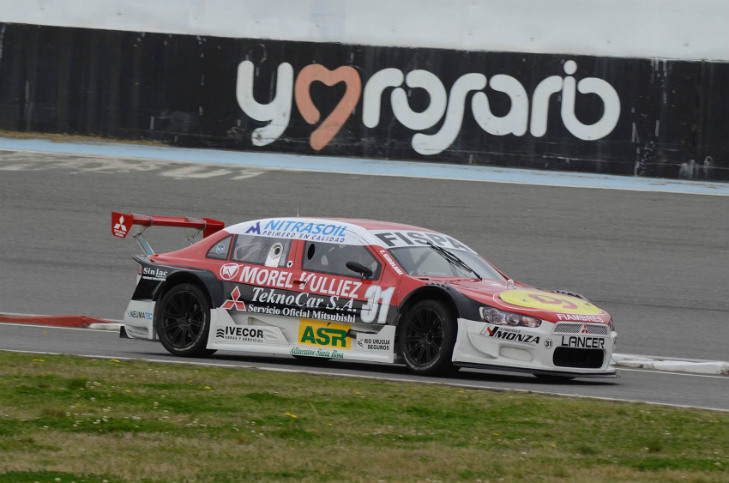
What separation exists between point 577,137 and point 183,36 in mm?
7212

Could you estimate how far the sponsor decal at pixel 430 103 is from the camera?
21.1 meters

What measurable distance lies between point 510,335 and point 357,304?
54.7 inches

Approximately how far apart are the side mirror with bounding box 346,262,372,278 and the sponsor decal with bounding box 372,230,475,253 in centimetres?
37

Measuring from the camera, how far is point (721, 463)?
6.66 m

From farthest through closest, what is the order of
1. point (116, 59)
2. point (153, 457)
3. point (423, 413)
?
point (116, 59) < point (423, 413) < point (153, 457)

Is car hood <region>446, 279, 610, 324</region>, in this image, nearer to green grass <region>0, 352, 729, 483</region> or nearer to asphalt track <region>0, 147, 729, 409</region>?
green grass <region>0, 352, 729, 483</region>

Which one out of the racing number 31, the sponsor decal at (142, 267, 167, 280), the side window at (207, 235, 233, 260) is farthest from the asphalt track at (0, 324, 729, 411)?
the side window at (207, 235, 233, 260)

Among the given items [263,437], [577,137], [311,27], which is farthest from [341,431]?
[311,27]

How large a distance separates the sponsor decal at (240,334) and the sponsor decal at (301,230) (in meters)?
0.90

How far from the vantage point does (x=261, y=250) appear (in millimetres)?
11453

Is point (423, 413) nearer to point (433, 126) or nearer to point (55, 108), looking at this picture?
point (433, 126)

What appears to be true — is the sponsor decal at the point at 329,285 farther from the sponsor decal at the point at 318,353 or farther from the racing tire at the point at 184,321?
the racing tire at the point at 184,321

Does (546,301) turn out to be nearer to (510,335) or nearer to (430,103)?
(510,335)

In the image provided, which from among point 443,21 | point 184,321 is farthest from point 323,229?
point 443,21
